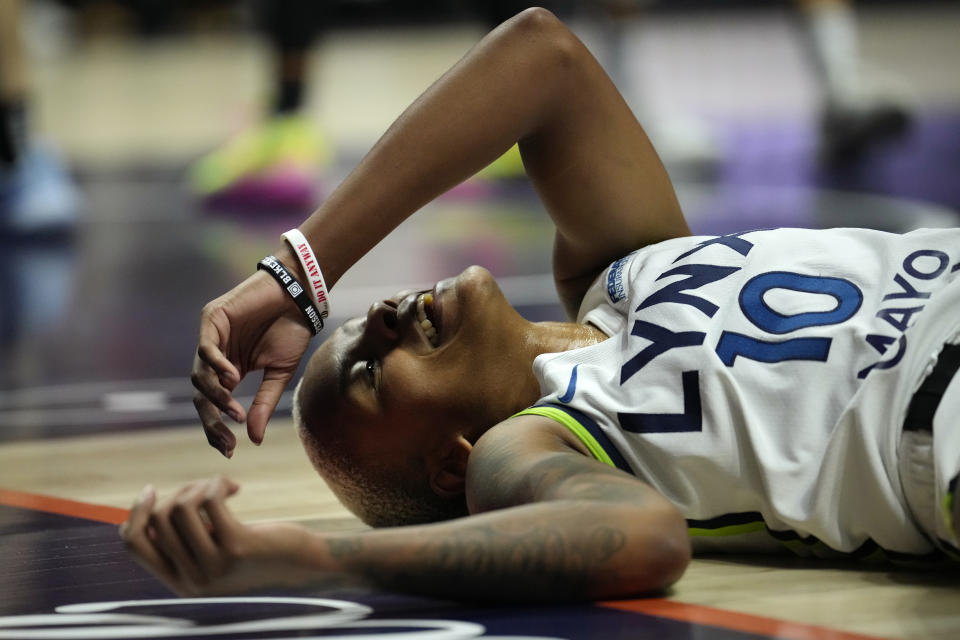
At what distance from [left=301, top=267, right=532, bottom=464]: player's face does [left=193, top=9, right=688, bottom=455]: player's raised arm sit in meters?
0.10

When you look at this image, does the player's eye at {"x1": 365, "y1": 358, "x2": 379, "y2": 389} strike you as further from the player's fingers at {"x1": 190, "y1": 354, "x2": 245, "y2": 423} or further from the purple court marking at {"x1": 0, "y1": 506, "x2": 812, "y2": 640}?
the purple court marking at {"x1": 0, "y1": 506, "x2": 812, "y2": 640}

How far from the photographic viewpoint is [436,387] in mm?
A: 2172

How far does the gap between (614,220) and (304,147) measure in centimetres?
413

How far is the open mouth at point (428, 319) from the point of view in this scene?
2.22 meters

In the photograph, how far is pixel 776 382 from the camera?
6.48 feet

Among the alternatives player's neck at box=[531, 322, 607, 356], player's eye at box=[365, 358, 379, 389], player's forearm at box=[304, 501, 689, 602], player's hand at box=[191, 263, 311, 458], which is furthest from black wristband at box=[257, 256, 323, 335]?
player's forearm at box=[304, 501, 689, 602]

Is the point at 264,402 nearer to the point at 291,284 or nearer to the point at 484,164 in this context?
the point at 291,284

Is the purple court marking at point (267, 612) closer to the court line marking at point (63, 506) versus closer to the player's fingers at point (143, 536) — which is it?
the player's fingers at point (143, 536)

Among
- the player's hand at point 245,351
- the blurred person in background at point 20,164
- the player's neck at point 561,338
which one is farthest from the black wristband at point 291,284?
the blurred person in background at point 20,164

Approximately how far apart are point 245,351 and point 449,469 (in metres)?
0.38

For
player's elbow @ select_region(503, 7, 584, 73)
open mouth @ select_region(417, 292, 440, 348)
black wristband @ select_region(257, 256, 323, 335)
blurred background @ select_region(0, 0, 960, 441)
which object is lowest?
blurred background @ select_region(0, 0, 960, 441)

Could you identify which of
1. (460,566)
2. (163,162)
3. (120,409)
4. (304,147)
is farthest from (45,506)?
(163,162)

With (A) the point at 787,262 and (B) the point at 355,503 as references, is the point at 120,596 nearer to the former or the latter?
(B) the point at 355,503

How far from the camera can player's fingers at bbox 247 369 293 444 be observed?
83.0 inches
